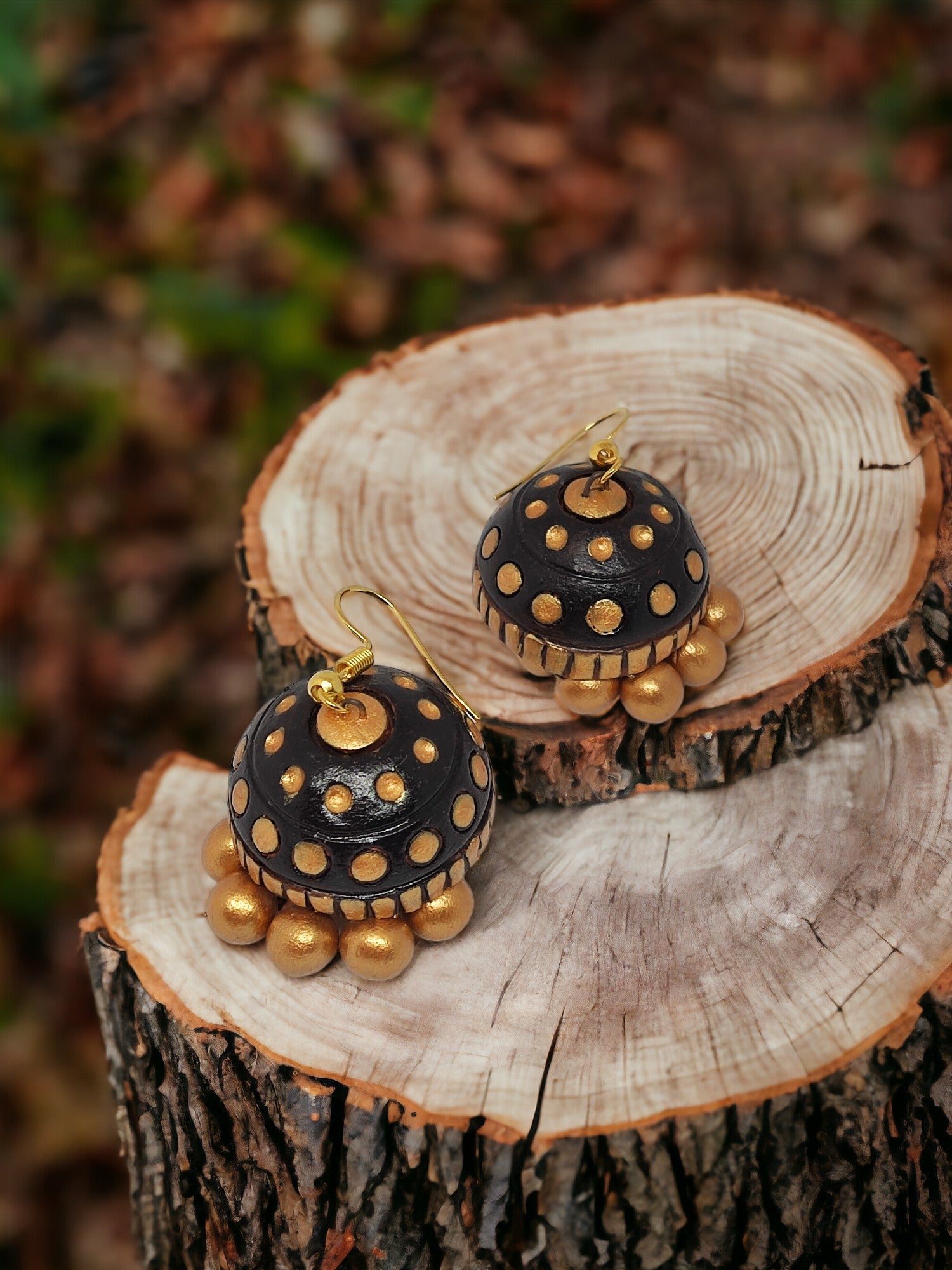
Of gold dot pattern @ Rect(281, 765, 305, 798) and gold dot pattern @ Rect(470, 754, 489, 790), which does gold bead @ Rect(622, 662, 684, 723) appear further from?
gold dot pattern @ Rect(281, 765, 305, 798)

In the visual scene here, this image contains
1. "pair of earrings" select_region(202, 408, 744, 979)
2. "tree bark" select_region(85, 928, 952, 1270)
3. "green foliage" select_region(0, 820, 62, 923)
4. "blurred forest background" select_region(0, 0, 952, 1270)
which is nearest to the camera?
"tree bark" select_region(85, 928, 952, 1270)

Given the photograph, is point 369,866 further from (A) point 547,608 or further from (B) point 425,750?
(A) point 547,608

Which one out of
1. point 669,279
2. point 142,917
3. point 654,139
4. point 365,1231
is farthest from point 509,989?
point 654,139

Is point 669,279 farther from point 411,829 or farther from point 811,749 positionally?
point 411,829

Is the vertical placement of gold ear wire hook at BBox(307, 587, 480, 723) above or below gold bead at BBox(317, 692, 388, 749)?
above

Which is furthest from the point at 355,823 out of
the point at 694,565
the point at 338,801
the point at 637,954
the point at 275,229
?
the point at 275,229

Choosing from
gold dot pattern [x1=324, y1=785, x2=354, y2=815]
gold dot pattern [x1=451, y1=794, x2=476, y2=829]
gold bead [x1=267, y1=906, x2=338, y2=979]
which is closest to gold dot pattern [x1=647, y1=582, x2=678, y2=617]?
gold dot pattern [x1=451, y1=794, x2=476, y2=829]
